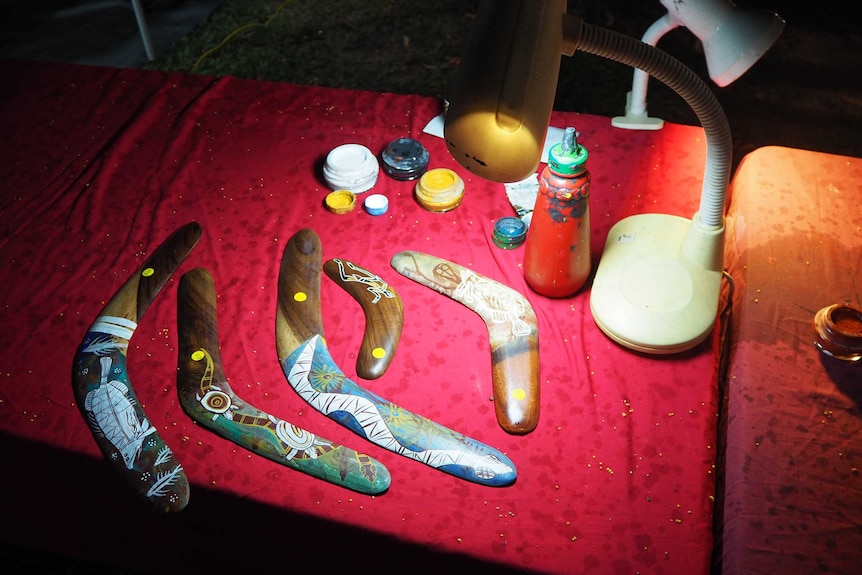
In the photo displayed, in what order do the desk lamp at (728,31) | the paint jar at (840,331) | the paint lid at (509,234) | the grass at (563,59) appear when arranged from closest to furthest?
the desk lamp at (728,31)
the paint jar at (840,331)
the paint lid at (509,234)
the grass at (563,59)

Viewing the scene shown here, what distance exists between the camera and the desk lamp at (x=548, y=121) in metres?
0.68

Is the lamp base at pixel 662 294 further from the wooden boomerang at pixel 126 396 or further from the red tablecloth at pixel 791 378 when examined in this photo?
the wooden boomerang at pixel 126 396

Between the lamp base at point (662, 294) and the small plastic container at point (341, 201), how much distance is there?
519 millimetres

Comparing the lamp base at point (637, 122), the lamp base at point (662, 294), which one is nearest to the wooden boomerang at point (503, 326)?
the lamp base at point (662, 294)

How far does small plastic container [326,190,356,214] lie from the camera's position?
1.34 meters

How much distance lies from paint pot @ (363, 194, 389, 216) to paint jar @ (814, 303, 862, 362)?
783 millimetres

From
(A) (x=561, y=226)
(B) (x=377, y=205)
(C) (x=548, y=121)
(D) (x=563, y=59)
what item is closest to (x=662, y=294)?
(A) (x=561, y=226)

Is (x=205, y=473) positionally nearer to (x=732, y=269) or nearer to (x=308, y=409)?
(x=308, y=409)

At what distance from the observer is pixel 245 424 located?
101 centimetres

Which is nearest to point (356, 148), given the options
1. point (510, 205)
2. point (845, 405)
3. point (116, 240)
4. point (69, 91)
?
point (510, 205)

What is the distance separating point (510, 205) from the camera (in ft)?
4.43

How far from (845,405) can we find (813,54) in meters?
2.17

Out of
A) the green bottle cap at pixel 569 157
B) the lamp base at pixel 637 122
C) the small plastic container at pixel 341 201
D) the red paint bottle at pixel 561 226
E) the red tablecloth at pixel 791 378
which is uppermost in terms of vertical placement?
the green bottle cap at pixel 569 157

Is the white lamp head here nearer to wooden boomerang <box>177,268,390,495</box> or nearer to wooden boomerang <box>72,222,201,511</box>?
wooden boomerang <box>177,268,390,495</box>
